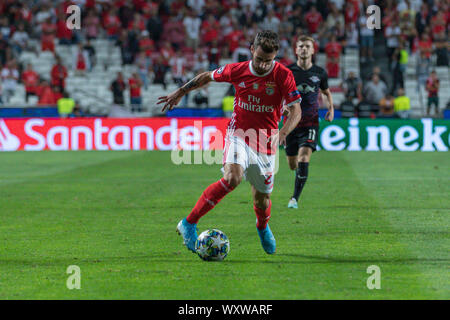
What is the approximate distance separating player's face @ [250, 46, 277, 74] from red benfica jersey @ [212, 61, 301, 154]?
60mm

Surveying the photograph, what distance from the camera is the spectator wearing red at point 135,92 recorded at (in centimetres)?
2742

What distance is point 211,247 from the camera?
25.3 feet

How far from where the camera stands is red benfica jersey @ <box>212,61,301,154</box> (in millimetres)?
7953

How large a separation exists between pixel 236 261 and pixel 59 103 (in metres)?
19.4

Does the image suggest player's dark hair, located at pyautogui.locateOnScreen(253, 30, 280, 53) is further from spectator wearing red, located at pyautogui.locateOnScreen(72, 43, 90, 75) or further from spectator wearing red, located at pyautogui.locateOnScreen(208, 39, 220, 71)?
spectator wearing red, located at pyautogui.locateOnScreen(72, 43, 90, 75)

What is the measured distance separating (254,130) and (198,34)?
22615 mm

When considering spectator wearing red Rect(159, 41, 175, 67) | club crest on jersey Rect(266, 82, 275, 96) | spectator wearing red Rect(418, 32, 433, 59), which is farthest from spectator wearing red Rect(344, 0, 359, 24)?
club crest on jersey Rect(266, 82, 275, 96)

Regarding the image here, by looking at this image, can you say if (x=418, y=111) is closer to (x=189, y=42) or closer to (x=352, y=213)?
(x=189, y=42)

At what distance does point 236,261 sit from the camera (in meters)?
7.78

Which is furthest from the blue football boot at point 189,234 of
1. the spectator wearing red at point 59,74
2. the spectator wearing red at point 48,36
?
the spectator wearing red at point 48,36

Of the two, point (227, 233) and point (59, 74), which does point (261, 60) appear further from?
point (59, 74)

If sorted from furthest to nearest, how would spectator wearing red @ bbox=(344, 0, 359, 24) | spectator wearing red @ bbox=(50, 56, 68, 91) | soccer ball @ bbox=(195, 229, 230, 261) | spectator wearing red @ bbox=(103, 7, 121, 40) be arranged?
spectator wearing red @ bbox=(103, 7, 121, 40) → spectator wearing red @ bbox=(344, 0, 359, 24) → spectator wearing red @ bbox=(50, 56, 68, 91) → soccer ball @ bbox=(195, 229, 230, 261)

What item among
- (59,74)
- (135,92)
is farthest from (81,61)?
(135,92)
